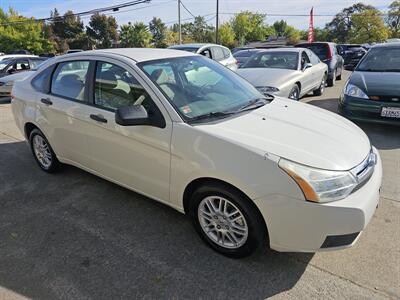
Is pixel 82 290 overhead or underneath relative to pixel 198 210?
underneath

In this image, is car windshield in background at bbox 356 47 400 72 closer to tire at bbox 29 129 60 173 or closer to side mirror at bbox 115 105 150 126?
side mirror at bbox 115 105 150 126

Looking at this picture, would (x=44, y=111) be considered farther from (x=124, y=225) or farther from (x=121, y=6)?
(x=121, y=6)

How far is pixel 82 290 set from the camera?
7.86 feet

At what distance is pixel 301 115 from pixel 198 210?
4.36 ft

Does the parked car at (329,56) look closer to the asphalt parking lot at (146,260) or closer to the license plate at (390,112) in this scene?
the license plate at (390,112)

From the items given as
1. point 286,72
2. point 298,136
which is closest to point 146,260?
point 298,136

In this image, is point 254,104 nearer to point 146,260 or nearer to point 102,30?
point 146,260

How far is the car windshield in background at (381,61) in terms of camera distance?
6.38 metres

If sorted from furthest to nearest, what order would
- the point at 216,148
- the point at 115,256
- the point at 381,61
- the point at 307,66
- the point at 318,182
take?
the point at 307,66 → the point at 381,61 → the point at 115,256 → the point at 216,148 → the point at 318,182

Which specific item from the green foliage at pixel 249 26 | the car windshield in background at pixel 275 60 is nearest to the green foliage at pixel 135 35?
the green foliage at pixel 249 26

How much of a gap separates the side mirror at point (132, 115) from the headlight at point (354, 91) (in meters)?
4.40

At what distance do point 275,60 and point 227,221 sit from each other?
21.2ft

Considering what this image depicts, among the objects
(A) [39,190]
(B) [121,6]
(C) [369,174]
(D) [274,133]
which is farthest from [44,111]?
(B) [121,6]

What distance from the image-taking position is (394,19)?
63625 millimetres
